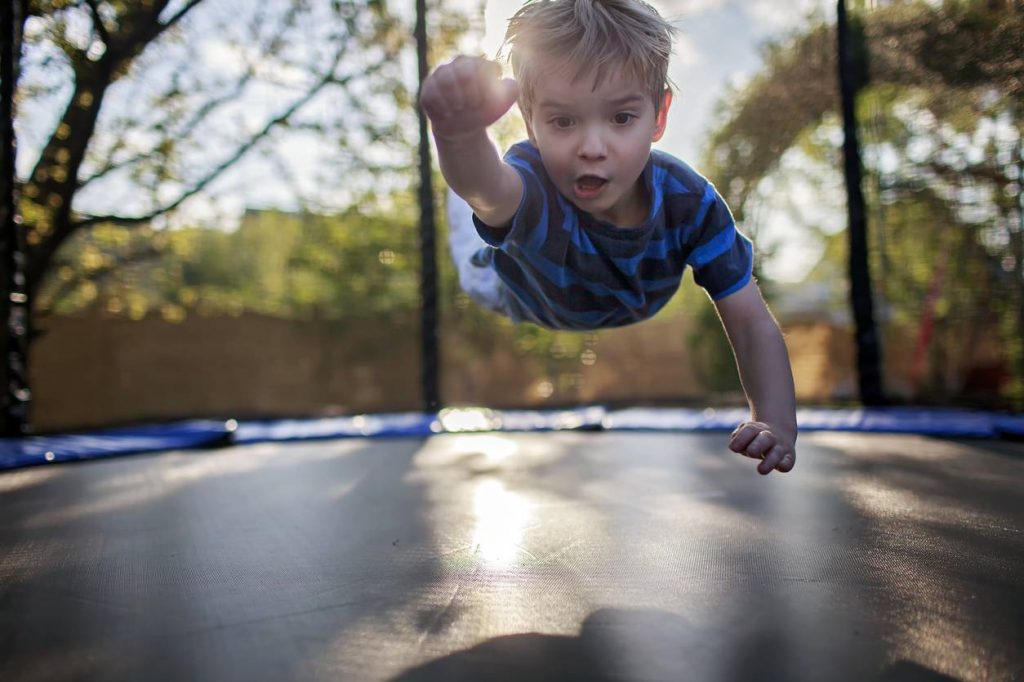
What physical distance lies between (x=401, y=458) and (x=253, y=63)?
2405 millimetres

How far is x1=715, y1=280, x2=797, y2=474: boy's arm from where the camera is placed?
963 millimetres

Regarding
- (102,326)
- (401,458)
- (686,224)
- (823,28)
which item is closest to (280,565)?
(686,224)

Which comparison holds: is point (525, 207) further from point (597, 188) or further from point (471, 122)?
point (471, 122)

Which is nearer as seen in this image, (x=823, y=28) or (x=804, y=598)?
(x=804, y=598)

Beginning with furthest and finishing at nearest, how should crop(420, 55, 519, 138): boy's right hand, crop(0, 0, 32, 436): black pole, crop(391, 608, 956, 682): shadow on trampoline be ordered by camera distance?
crop(0, 0, 32, 436): black pole
crop(420, 55, 519, 138): boy's right hand
crop(391, 608, 956, 682): shadow on trampoline

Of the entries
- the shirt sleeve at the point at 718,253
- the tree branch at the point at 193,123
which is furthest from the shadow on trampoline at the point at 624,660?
the tree branch at the point at 193,123

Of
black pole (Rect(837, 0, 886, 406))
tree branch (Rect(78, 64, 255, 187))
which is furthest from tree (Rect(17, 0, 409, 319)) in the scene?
black pole (Rect(837, 0, 886, 406))

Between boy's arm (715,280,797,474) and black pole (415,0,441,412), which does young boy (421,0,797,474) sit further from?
black pole (415,0,441,412)

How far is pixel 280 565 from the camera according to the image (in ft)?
2.87

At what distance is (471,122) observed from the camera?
733mm

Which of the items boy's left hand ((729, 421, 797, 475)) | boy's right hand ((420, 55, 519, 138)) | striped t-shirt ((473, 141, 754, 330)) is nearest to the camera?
boy's right hand ((420, 55, 519, 138))

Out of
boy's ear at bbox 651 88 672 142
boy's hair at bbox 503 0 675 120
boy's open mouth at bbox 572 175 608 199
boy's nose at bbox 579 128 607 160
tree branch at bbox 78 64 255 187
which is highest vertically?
tree branch at bbox 78 64 255 187

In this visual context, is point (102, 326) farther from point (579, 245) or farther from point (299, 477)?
point (579, 245)

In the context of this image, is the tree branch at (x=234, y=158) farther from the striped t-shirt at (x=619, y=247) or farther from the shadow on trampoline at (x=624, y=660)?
the shadow on trampoline at (x=624, y=660)
